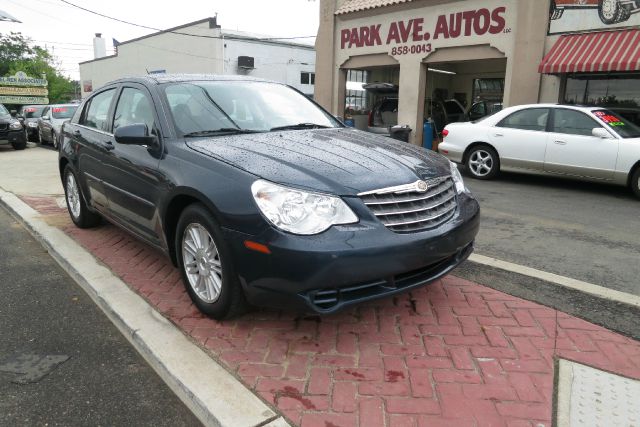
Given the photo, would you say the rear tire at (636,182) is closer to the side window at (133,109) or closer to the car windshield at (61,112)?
the side window at (133,109)

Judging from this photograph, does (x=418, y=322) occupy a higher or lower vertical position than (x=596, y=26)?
lower

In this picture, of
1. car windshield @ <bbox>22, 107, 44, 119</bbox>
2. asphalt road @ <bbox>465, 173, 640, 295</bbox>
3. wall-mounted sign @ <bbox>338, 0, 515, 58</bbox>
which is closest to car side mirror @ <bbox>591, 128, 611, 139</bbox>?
asphalt road @ <bbox>465, 173, 640, 295</bbox>

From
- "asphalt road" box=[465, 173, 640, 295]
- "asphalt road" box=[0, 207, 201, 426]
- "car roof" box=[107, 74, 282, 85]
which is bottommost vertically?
"asphalt road" box=[0, 207, 201, 426]

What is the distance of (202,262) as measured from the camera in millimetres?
3264

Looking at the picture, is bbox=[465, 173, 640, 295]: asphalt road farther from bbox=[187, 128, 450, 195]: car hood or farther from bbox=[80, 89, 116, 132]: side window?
bbox=[80, 89, 116, 132]: side window

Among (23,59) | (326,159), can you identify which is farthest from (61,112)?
(23,59)

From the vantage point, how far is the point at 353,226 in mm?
2758

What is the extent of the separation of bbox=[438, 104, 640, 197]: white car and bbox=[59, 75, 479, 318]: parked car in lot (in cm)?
551

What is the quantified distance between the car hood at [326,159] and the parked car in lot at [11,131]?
1459 centimetres

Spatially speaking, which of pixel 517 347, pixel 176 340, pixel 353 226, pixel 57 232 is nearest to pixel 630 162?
pixel 517 347

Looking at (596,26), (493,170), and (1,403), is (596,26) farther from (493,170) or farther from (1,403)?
(1,403)

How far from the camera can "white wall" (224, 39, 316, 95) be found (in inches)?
1154

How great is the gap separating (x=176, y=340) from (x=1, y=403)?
923 mm

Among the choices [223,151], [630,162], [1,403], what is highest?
[223,151]
